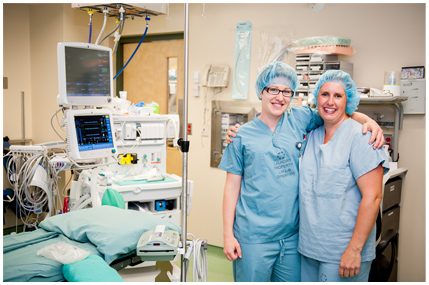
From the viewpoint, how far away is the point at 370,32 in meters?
3.15

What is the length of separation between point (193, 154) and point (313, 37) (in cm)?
158

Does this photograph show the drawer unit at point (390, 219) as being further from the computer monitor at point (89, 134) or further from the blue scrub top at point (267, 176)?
the computer monitor at point (89, 134)

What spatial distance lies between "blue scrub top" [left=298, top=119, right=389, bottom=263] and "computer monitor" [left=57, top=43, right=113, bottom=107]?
1490mm

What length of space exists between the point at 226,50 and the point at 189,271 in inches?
74.6

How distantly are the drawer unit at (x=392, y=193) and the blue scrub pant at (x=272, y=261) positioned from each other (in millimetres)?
1156

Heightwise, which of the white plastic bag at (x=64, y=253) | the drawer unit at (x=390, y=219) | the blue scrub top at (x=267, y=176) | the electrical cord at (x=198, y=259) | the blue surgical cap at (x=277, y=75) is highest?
the blue surgical cap at (x=277, y=75)

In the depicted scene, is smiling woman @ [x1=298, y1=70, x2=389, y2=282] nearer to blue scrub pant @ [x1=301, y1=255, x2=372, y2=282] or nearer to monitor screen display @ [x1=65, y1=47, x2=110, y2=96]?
blue scrub pant @ [x1=301, y1=255, x2=372, y2=282]

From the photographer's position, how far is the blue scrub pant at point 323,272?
67.9 inches

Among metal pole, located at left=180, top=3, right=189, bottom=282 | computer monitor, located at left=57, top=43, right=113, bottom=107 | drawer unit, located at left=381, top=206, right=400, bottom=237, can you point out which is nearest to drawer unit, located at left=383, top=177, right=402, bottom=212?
drawer unit, located at left=381, top=206, right=400, bottom=237

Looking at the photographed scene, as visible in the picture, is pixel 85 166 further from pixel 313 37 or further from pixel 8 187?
pixel 8 187

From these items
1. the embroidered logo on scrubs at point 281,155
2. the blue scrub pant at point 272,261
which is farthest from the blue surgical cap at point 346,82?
the blue scrub pant at point 272,261

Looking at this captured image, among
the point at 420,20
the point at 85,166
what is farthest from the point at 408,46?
the point at 85,166

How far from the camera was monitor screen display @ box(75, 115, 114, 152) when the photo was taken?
2.52 meters

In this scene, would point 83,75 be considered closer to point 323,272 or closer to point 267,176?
point 267,176
